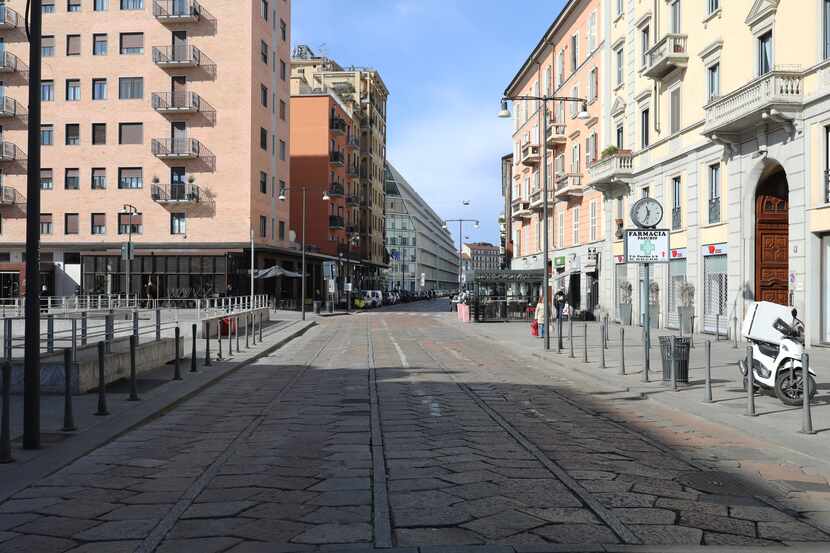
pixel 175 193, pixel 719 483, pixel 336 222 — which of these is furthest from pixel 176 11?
pixel 719 483

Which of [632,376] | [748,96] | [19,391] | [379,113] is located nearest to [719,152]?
[748,96]

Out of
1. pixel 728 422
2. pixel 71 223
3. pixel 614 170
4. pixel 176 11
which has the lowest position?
pixel 728 422

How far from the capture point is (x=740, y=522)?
5.73 m

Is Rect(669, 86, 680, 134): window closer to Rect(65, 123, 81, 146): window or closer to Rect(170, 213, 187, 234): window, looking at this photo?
Rect(170, 213, 187, 234): window

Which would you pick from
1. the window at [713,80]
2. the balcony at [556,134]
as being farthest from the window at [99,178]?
the window at [713,80]

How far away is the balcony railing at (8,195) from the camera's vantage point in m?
52.6

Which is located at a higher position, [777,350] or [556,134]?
[556,134]

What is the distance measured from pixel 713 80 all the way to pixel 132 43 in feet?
128

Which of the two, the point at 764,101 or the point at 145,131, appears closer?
the point at 764,101

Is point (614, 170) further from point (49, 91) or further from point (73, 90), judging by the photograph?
point (49, 91)

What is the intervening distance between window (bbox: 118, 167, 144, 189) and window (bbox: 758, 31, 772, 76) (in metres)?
39.9

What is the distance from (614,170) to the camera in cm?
3709

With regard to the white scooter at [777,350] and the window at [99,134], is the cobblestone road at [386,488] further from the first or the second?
the window at [99,134]

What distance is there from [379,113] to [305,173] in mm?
29346
